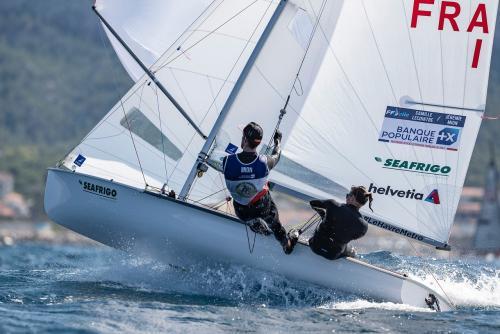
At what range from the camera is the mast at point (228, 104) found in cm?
1095

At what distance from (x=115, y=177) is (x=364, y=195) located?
288 cm

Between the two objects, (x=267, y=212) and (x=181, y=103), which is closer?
(x=267, y=212)

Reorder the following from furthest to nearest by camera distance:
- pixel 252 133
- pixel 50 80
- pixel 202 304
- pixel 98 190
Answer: pixel 50 80
pixel 98 190
pixel 252 133
pixel 202 304

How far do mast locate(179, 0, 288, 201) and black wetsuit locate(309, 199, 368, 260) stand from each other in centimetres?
134

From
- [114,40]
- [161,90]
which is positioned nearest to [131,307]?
[161,90]

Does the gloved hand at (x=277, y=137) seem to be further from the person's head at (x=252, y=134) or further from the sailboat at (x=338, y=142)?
the person's head at (x=252, y=134)

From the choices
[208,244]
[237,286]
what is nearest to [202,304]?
[237,286]

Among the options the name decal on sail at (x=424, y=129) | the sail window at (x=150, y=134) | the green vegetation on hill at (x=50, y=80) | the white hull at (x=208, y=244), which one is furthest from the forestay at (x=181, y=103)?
the green vegetation on hill at (x=50, y=80)

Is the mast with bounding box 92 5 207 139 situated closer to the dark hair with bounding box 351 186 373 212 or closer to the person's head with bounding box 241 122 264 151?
the person's head with bounding box 241 122 264 151

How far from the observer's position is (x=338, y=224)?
10305 millimetres

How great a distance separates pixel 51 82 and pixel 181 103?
143 m

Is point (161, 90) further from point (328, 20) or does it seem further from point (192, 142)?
point (328, 20)

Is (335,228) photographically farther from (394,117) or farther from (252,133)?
(394,117)

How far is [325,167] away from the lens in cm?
1107
